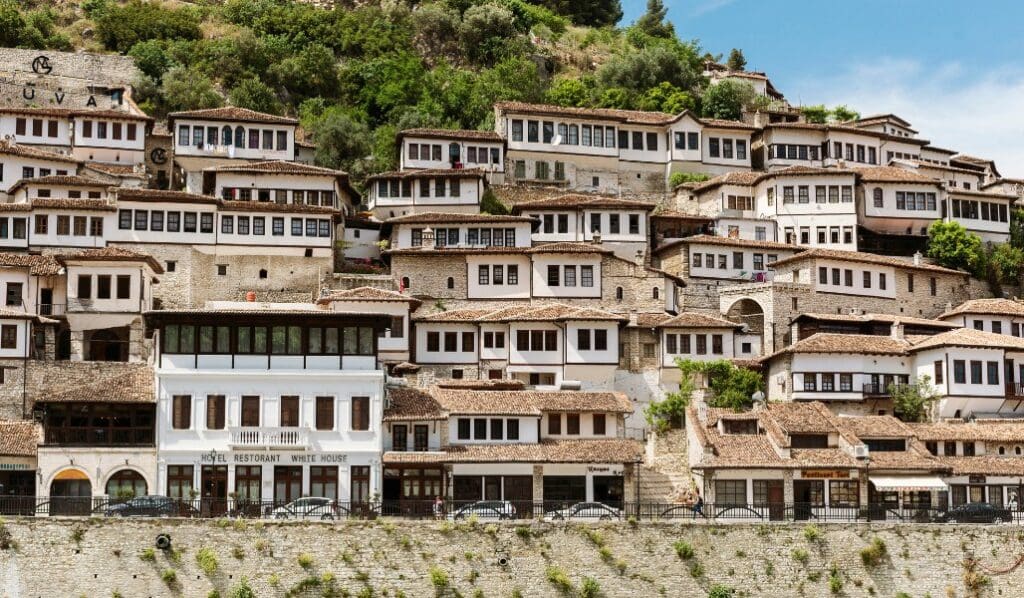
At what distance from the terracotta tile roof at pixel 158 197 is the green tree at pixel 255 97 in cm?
2555

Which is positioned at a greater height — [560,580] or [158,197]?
[158,197]

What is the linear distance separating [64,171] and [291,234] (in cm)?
1329

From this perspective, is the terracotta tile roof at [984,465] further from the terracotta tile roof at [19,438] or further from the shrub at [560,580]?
the terracotta tile roof at [19,438]

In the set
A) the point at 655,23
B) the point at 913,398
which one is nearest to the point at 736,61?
the point at 655,23

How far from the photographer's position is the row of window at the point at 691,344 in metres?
63.9

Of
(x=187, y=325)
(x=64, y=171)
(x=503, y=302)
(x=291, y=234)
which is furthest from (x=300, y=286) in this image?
(x=187, y=325)

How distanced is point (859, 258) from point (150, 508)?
40416mm

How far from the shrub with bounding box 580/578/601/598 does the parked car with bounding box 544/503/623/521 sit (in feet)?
6.95

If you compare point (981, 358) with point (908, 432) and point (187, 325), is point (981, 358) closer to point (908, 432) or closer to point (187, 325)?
point (908, 432)

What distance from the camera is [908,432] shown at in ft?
179

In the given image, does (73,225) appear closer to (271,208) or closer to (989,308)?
(271,208)

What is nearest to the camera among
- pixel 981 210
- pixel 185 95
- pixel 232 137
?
pixel 232 137

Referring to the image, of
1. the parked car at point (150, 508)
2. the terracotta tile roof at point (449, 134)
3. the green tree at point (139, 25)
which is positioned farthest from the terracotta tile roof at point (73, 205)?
the green tree at point (139, 25)

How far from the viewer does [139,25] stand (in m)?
106
